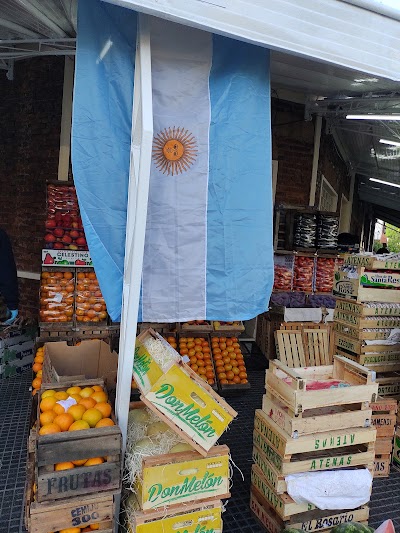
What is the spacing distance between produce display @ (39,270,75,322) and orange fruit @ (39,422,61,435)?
308 cm

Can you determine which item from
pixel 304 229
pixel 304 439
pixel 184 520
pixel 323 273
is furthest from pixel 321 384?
pixel 323 273

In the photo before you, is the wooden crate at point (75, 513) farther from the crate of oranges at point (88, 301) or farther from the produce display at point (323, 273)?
the produce display at point (323, 273)

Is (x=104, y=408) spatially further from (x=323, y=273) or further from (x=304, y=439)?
(x=323, y=273)

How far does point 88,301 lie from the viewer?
5746 mm

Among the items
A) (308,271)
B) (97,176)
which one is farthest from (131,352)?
(308,271)

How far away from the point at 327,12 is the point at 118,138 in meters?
1.61

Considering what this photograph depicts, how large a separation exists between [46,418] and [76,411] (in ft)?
0.65

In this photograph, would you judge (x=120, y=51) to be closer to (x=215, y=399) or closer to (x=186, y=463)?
(x=215, y=399)

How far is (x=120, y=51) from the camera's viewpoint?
2791mm

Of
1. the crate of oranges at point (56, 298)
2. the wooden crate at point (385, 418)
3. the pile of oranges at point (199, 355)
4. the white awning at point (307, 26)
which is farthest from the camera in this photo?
the pile of oranges at point (199, 355)

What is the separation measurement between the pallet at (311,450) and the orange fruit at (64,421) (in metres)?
1.56

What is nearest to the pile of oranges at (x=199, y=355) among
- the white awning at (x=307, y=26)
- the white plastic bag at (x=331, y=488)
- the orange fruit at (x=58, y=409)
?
the white plastic bag at (x=331, y=488)

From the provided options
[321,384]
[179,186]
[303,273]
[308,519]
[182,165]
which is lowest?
[308,519]

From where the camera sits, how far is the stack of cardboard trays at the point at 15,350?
5.91m
